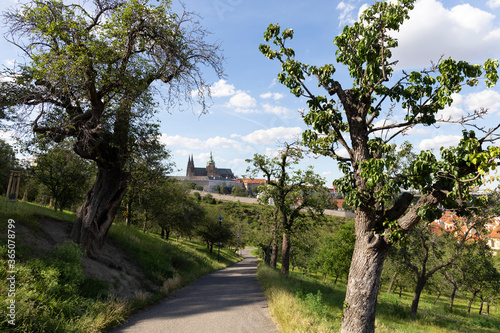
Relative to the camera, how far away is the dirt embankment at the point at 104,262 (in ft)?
31.3

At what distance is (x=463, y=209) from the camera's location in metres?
5.45

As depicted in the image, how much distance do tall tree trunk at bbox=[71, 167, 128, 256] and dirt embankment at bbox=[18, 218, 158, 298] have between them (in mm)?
478

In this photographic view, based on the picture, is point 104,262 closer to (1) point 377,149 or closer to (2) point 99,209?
(2) point 99,209

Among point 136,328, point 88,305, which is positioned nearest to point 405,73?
point 136,328

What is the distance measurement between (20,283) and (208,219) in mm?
31837

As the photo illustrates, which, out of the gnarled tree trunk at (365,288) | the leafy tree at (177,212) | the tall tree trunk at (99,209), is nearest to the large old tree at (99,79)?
the tall tree trunk at (99,209)

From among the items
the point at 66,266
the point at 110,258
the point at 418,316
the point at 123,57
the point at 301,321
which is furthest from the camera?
the point at 418,316

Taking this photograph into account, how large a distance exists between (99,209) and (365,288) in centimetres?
1038

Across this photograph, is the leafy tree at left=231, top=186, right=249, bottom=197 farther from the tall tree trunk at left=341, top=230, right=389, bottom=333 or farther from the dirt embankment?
the tall tree trunk at left=341, top=230, right=389, bottom=333

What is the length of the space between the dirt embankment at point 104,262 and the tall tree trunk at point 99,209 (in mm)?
478

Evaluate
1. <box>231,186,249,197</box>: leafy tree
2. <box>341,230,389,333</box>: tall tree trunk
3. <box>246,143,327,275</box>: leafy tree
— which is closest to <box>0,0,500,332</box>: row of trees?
<box>341,230,389,333</box>: tall tree trunk

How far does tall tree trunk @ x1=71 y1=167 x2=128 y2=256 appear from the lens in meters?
11.2

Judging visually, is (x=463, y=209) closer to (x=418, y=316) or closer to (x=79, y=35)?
(x=79, y=35)

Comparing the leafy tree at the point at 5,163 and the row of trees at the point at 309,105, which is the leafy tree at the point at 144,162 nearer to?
the row of trees at the point at 309,105
